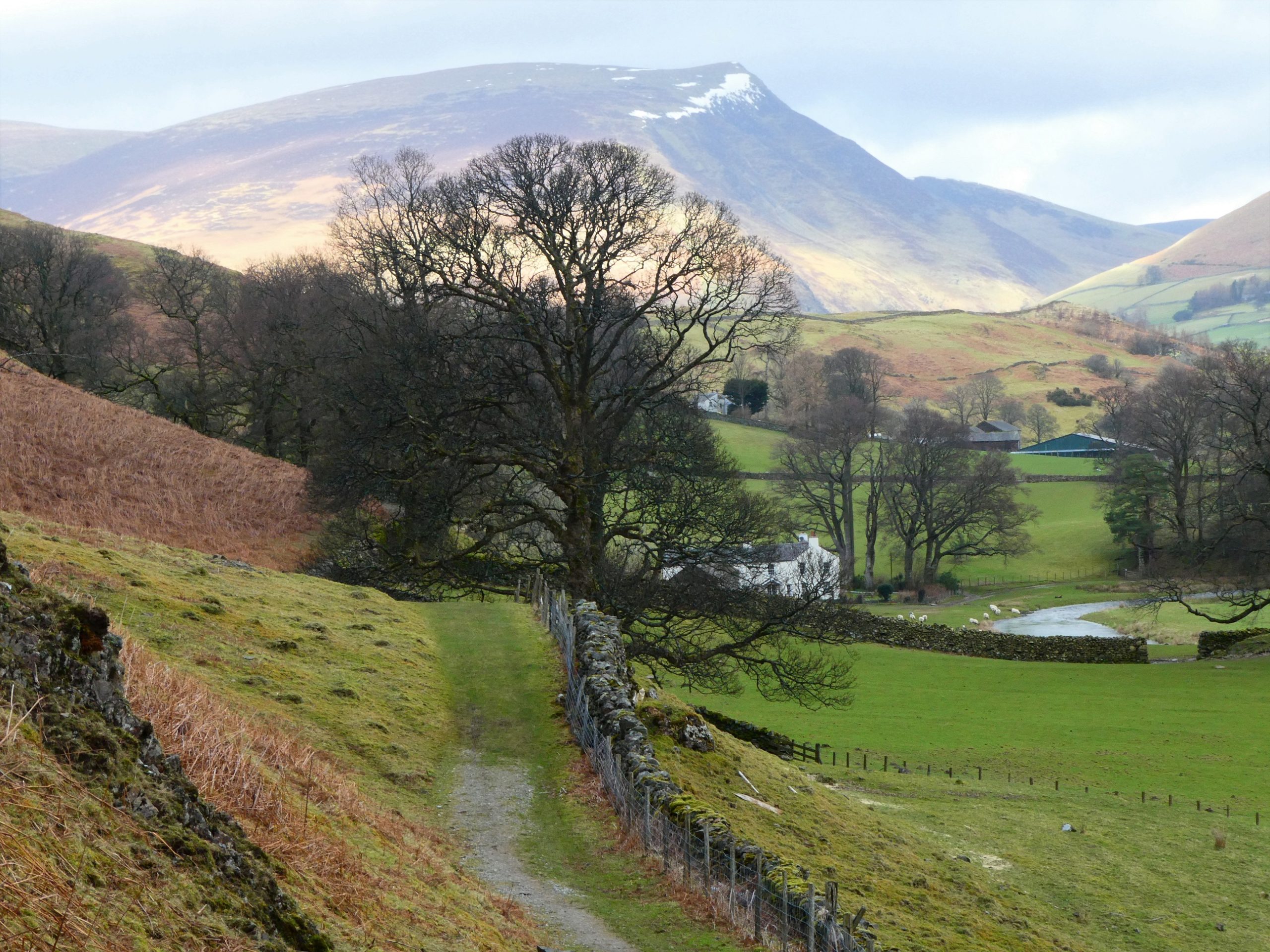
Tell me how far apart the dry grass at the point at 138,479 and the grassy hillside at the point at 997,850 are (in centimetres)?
2103

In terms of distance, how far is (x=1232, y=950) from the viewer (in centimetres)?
1858

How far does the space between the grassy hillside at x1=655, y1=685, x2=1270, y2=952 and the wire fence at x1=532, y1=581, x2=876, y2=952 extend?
206cm

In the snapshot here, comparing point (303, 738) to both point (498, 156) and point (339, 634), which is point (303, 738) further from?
point (498, 156)

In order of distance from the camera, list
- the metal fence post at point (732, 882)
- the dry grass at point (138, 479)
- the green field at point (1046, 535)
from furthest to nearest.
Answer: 1. the green field at point (1046, 535)
2. the dry grass at point (138, 479)
3. the metal fence post at point (732, 882)

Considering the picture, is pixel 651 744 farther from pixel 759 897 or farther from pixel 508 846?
pixel 759 897

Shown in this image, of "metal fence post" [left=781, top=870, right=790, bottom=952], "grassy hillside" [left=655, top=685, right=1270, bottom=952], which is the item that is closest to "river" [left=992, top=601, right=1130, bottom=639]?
"grassy hillside" [left=655, top=685, right=1270, bottom=952]

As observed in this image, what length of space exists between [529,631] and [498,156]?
15351 millimetres

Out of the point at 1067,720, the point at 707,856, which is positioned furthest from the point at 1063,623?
the point at 707,856

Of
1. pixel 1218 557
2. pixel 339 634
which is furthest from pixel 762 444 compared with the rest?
pixel 339 634

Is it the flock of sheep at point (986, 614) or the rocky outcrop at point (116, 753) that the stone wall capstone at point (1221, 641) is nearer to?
the flock of sheep at point (986, 614)

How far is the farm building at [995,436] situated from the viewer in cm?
14675

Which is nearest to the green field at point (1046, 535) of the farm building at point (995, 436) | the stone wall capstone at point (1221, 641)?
the farm building at point (995, 436)

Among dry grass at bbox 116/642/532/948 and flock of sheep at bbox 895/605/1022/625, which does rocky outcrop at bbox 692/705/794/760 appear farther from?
flock of sheep at bbox 895/605/1022/625

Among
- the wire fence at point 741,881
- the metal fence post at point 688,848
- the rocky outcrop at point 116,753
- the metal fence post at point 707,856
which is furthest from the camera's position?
the metal fence post at point 688,848
